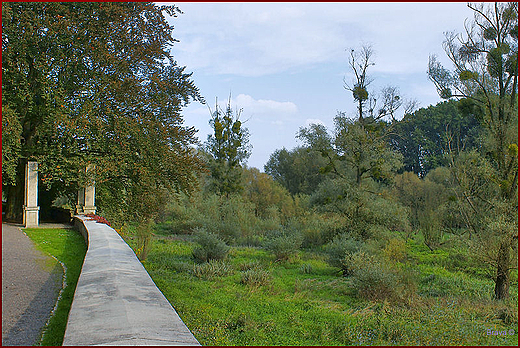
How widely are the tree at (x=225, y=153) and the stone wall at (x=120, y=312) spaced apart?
20.6 metres

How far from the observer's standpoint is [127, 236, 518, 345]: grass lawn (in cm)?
554

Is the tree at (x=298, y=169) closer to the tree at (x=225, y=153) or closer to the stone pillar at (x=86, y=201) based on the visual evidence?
the tree at (x=225, y=153)

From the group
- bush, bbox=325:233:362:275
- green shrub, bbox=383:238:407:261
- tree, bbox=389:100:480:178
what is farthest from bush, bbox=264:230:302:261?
tree, bbox=389:100:480:178

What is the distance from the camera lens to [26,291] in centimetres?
623

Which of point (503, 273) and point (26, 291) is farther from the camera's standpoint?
point (503, 273)

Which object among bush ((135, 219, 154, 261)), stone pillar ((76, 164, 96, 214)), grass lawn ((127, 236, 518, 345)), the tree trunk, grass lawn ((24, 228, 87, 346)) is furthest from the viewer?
stone pillar ((76, 164, 96, 214))

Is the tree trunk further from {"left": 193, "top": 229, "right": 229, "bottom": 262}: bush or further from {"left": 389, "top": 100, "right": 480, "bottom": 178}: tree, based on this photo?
{"left": 389, "top": 100, "right": 480, "bottom": 178}: tree

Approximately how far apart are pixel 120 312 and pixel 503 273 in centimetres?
996

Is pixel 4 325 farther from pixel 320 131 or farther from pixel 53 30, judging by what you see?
pixel 320 131

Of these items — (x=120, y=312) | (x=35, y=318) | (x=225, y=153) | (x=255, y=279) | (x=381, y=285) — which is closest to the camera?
(x=120, y=312)

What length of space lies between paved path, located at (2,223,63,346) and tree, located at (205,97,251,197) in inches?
648

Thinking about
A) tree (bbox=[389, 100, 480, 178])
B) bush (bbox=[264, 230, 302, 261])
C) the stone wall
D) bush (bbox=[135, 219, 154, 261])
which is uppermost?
tree (bbox=[389, 100, 480, 178])

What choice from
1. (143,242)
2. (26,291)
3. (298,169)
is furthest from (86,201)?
(298,169)

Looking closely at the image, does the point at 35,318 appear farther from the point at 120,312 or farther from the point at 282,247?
the point at 282,247
